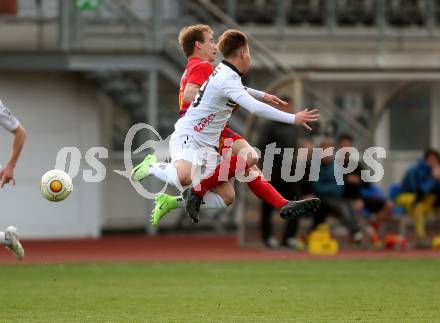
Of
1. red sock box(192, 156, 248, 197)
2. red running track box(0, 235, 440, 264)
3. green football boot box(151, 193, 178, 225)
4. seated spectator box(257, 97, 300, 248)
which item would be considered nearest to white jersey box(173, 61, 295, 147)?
red sock box(192, 156, 248, 197)

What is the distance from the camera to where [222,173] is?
13523mm

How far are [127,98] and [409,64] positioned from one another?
6.26m

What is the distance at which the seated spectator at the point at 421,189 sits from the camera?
72.9ft

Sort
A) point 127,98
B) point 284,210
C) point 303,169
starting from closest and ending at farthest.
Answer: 1. point 284,210
2. point 303,169
3. point 127,98

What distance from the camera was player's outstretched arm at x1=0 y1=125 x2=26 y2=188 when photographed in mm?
12367

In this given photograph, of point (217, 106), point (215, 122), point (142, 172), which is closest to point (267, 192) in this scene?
point (215, 122)

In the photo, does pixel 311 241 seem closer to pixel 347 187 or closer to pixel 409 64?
pixel 347 187

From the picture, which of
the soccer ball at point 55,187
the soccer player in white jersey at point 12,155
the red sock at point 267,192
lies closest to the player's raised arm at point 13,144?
the soccer player in white jersey at point 12,155

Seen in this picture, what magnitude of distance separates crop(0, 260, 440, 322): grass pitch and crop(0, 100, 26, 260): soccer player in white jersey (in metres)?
0.67

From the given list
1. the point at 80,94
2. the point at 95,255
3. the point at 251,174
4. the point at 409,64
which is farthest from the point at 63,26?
the point at 251,174

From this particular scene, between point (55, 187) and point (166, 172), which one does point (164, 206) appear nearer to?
point (166, 172)

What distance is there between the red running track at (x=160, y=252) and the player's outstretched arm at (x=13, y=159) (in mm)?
7811

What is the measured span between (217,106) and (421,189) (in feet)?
32.8

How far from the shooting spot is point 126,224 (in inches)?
1115
